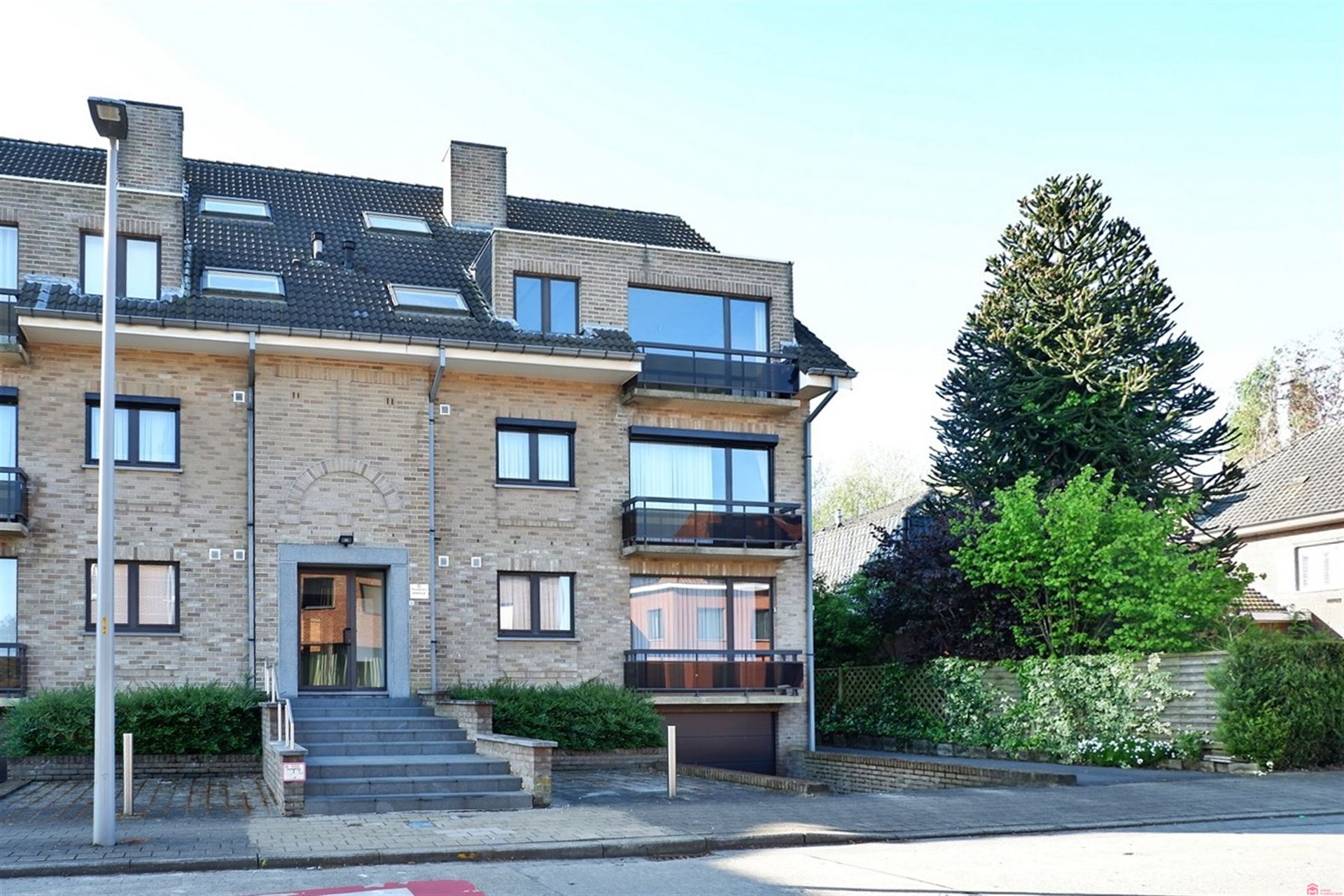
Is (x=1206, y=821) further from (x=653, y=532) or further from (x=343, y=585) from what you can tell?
(x=343, y=585)

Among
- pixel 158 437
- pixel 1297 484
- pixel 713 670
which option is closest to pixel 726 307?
pixel 713 670

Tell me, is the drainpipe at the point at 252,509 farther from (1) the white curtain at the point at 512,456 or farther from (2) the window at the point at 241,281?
(1) the white curtain at the point at 512,456

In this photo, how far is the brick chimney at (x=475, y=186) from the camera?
26.7m

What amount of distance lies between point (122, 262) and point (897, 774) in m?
13.9

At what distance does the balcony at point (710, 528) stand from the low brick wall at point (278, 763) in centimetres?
705

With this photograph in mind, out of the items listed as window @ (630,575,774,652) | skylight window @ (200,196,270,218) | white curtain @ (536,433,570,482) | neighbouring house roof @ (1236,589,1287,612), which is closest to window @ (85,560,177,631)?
white curtain @ (536,433,570,482)

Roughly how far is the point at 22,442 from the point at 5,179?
12.9 feet

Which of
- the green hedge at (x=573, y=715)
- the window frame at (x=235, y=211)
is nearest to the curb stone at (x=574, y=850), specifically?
the green hedge at (x=573, y=715)

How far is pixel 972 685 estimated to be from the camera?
80.7 ft

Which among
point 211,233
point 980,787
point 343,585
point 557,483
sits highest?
point 211,233

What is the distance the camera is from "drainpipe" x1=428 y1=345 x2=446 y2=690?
72.2ft

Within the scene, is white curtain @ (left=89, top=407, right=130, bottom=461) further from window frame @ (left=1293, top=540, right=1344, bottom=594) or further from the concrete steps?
window frame @ (left=1293, top=540, right=1344, bottom=594)

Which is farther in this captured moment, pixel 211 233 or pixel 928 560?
pixel 928 560

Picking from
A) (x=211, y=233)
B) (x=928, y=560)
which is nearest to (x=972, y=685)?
(x=928, y=560)
